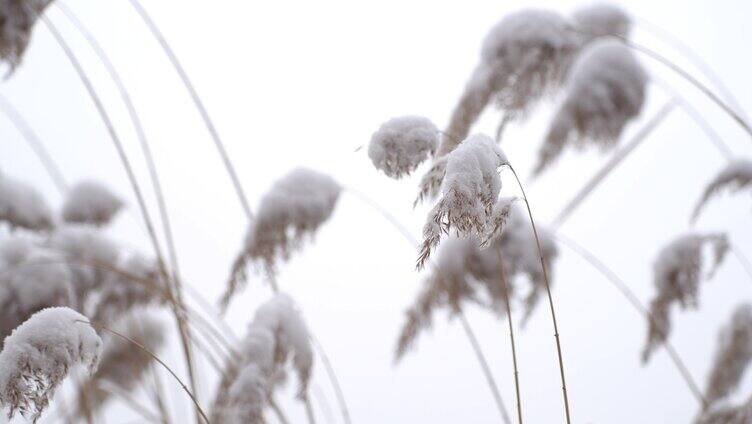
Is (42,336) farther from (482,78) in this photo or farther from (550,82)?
(550,82)

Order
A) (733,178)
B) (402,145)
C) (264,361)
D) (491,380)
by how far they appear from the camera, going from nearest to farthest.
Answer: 1. (402,145)
2. (264,361)
3. (491,380)
4. (733,178)

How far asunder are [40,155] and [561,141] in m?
1.57

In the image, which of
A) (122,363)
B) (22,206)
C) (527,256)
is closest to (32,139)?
(22,206)

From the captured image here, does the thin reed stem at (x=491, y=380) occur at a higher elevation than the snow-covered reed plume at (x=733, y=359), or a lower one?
lower

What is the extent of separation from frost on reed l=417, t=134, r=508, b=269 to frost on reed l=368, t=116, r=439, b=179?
130mm

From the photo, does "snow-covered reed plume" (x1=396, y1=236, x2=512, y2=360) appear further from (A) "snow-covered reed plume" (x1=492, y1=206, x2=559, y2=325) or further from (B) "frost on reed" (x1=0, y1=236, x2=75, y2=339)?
(B) "frost on reed" (x1=0, y1=236, x2=75, y2=339)

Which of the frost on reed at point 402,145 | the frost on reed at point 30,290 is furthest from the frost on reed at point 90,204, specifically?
the frost on reed at point 402,145

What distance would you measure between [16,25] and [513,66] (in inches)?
49.7

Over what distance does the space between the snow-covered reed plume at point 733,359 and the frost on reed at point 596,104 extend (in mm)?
643

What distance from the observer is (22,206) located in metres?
1.81

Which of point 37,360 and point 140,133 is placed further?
point 140,133

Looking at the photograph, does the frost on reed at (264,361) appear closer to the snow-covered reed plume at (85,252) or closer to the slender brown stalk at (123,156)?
the slender brown stalk at (123,156)

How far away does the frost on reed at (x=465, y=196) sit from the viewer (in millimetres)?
672

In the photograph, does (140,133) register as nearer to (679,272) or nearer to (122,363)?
(122,363)
